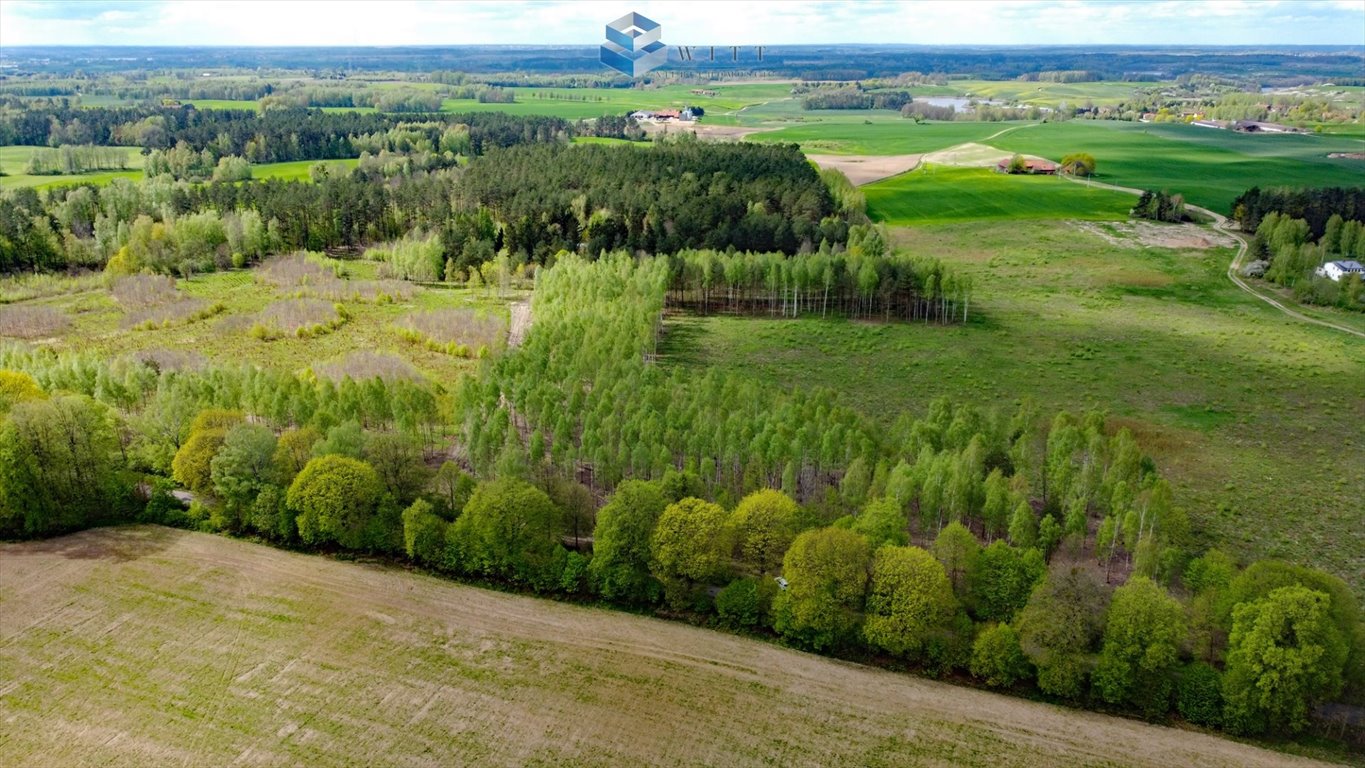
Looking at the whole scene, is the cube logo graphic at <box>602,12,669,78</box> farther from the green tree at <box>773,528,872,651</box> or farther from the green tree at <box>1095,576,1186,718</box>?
the green tree at <box>1095,576,1186,718</box>

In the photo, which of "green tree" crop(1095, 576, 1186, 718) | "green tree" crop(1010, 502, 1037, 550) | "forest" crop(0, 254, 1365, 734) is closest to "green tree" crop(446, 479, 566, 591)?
"forest" crop(0, 254, 1365, 734)

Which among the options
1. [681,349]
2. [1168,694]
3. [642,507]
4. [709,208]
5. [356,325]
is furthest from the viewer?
[709,208]

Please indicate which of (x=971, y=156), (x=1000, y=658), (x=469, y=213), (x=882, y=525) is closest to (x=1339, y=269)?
(x=882, y=525)

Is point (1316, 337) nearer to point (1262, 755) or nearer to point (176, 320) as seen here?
point (1262, 755)

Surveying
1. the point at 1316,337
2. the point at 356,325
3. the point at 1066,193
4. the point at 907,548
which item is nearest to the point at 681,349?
the point at 356,325

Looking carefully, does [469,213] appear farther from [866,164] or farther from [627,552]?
[866,164]
